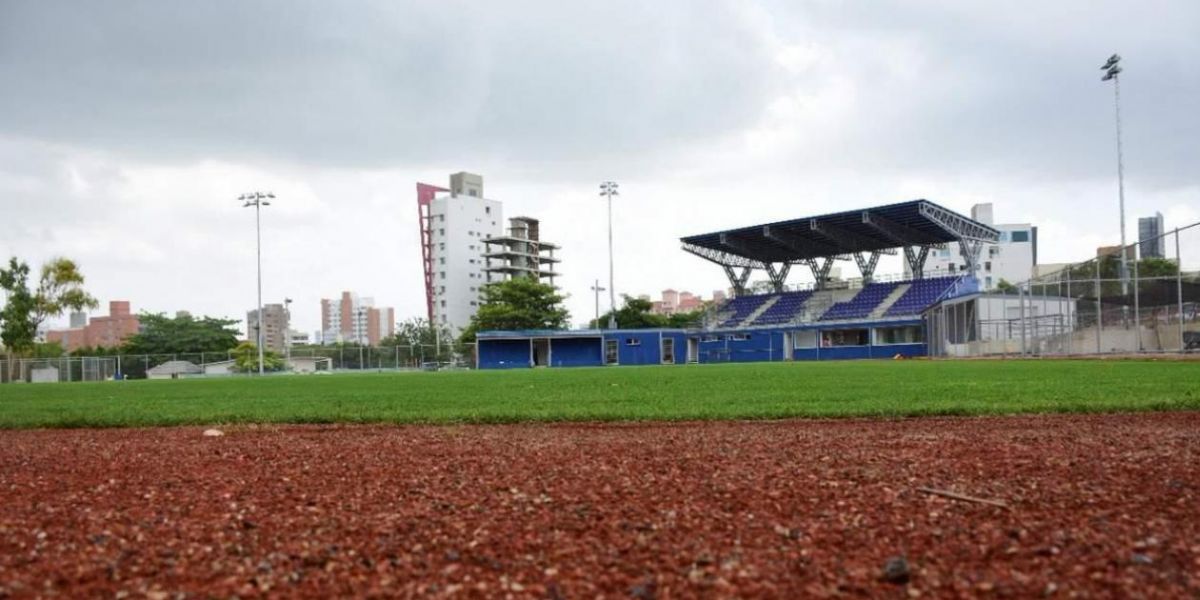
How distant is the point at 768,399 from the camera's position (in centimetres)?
1020

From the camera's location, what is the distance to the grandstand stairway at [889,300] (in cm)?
5012

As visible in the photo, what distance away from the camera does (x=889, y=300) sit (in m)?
51.2

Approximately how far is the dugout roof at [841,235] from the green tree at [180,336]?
42115mm

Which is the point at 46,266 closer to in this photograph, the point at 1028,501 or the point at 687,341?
the point at 687,341

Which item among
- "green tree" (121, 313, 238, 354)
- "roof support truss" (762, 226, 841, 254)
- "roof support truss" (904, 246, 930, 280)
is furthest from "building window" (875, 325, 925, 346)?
"green tree" (121, 313, 238, 354)

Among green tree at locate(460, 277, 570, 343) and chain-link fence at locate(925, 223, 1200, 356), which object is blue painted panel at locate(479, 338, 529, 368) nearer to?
green tree at locate(460, 277, 570, 343)

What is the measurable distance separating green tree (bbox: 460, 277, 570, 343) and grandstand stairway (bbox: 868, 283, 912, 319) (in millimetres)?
29532

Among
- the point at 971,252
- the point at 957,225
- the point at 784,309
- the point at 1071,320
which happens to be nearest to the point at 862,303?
the point at 784,309

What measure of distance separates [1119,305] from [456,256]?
84.8 m

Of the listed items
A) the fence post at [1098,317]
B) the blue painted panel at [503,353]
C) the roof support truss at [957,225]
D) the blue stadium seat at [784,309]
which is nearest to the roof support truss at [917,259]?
the roof support truss at [957,225]

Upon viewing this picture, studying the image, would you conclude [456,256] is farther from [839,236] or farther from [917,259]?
[917,259]

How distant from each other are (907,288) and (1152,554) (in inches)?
2048

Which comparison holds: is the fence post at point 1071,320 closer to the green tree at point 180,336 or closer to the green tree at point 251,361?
the green tree at point 251,361

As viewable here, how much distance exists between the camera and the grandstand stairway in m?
50.1
